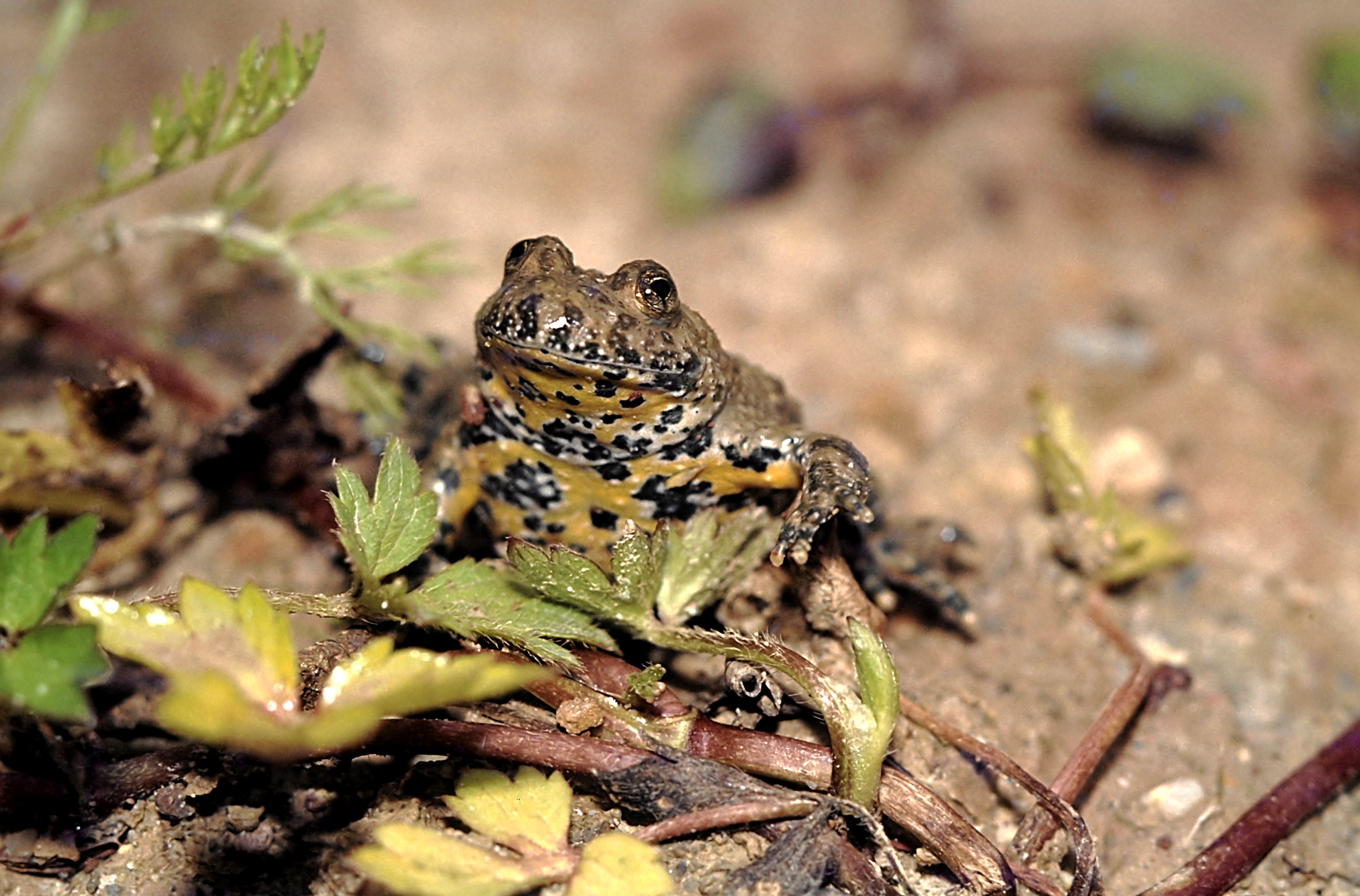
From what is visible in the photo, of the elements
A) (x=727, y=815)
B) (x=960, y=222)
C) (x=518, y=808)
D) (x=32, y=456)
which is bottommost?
(x=32, y=456)

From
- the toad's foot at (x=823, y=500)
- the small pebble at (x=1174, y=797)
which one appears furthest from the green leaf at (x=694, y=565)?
the small pebble at (x=1174, y=797)

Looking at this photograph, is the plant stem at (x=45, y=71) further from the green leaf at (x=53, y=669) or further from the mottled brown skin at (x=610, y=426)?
the green leaf at (x=53, y=669)

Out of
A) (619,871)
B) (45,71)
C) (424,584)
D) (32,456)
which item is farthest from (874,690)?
(45,71)

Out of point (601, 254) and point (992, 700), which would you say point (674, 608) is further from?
point (601, 254)

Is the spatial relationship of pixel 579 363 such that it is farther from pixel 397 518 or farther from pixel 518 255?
pixel 397 518

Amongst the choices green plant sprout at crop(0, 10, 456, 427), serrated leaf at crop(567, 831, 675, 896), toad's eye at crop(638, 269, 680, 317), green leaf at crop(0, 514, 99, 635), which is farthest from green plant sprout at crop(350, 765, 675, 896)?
green plant sprout at crop(0, 10, 456, 427)

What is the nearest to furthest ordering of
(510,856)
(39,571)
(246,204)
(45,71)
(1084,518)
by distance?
(39,571) < (510,856) < (1084,518) < (246,204) < (45,71)

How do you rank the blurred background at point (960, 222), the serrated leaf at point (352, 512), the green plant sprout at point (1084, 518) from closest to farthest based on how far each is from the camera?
the serrated leaf at point (352, 512), the green plant sprout at point (1084, 518), the blurred background at point (960, 222)
